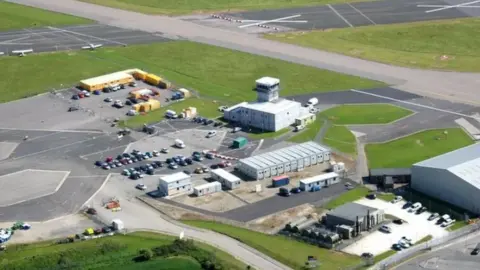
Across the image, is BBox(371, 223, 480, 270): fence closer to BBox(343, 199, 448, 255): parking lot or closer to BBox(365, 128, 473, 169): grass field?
BBox(343, 199, 448, 255): parking lot

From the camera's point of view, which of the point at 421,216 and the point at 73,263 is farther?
the point at 421,216

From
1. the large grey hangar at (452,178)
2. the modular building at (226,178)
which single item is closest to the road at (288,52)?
the large grey hangar at (452,178)

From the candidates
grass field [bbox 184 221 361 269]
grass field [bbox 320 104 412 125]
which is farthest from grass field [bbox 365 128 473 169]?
A: grass field [bbox 184 221 361 269]

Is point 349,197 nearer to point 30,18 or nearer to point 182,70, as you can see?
point 182,70

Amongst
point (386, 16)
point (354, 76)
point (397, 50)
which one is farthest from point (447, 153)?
point (386, 16)

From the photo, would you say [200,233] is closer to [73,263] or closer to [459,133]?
[73,263]

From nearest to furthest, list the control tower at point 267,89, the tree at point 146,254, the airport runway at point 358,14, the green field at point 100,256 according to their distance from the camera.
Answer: the green field at point 100,256
the tree at point 146,254
the control tower at point 267,89
the airport runway at point 358,14

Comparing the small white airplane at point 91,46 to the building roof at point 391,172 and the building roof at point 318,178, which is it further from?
the building roof at point 391,172
